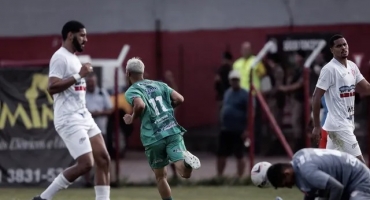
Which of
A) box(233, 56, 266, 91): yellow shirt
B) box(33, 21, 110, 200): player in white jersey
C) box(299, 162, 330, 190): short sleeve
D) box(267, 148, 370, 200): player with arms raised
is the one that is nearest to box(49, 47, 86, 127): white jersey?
box(33, 21, 110, 200): player in white jersey

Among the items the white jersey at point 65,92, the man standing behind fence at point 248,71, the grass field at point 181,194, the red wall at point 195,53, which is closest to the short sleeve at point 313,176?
the white jersey at point 65,92

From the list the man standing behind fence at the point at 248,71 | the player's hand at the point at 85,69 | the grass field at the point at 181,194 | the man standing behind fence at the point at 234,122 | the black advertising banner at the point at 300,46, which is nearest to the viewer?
the player's hand at the point at 85,69

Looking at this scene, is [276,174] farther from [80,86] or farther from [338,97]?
[80,86]

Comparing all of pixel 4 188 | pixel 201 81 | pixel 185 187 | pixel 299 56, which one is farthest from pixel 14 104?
pixel 201 81

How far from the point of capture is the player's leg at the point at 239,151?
19641 mm

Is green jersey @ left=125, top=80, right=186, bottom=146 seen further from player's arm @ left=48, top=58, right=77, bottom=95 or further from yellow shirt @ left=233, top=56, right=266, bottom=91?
yellow shirt @ left=233, top=56, right=266, bottom=91

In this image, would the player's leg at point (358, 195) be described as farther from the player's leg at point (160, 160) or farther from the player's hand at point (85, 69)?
the player's hand at point (85, 69)

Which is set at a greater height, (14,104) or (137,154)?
(14,104)

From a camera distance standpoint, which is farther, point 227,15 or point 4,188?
point 227,15

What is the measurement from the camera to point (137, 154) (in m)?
24.9

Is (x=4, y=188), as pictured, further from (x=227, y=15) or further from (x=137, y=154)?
(x=227, y=15)

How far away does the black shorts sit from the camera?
19922mm

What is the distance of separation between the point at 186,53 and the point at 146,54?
38.8 inches

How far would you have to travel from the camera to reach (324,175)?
34.1ft
